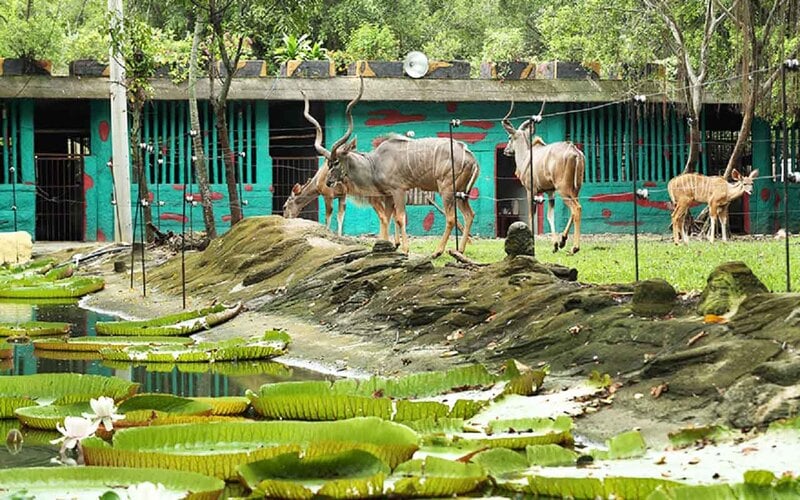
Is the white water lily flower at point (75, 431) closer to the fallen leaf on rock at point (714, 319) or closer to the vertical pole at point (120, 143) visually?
the fallen leaf on rock at point (714, 319)

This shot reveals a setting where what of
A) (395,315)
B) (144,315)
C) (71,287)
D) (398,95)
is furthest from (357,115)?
(395,315)

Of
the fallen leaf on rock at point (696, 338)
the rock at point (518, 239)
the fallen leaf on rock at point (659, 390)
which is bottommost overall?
the fallen leaf on rock at point (659, 390)

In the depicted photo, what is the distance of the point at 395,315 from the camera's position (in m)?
11.2

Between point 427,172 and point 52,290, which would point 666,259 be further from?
point 52,290

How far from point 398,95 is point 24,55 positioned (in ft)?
26.8

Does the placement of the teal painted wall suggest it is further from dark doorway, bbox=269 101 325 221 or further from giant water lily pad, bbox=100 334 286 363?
giant water lily pad, bbox=100 334 286 363

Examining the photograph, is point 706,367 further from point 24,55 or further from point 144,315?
point 24,55

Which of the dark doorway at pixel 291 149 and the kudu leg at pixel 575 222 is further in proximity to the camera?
the dark doorway at pixel 291 149

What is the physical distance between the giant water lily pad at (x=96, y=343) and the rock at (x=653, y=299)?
4313 millimetres

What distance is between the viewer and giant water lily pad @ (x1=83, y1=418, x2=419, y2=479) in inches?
215

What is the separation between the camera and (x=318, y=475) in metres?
5.21

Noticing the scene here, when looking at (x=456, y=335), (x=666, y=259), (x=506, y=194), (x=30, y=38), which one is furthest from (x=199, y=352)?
(x=506, y=194)

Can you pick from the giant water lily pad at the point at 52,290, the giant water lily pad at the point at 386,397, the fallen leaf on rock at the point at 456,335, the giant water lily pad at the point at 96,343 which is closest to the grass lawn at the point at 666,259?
the fallen leaf on rock at the point at 456,335

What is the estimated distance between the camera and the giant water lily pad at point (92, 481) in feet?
16.1
